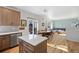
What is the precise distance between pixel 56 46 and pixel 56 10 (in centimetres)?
64

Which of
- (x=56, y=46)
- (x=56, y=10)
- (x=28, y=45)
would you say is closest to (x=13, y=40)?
(x=28, y=45)

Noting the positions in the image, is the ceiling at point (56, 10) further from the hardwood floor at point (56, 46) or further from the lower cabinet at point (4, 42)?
the lower cabinet at point (4, 42)

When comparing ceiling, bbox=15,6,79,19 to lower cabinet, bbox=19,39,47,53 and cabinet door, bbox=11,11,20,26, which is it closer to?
cabinet door, bbox=11,11,20,26

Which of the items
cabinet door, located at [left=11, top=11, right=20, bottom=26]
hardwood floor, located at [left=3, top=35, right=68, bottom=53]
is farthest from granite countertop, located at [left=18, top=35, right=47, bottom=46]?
cabinet door, located at [left=11, top=11, right=20, bottom=26]

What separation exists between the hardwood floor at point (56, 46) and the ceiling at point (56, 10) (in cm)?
41

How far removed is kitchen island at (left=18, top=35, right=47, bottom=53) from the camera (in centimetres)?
128

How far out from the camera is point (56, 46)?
4.57ft

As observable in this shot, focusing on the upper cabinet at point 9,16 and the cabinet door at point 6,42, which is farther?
the cabinet door at point 6,42

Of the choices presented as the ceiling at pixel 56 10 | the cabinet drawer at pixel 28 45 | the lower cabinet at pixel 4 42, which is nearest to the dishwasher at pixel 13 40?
the lower cabinet at pixel 4 42

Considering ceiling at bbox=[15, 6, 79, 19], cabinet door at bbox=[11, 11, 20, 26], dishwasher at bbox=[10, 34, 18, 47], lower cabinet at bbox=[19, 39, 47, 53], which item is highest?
ceiling at bbox=[15, 6, 79, 19]

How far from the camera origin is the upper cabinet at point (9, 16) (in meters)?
1.32

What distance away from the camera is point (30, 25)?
1.36m
